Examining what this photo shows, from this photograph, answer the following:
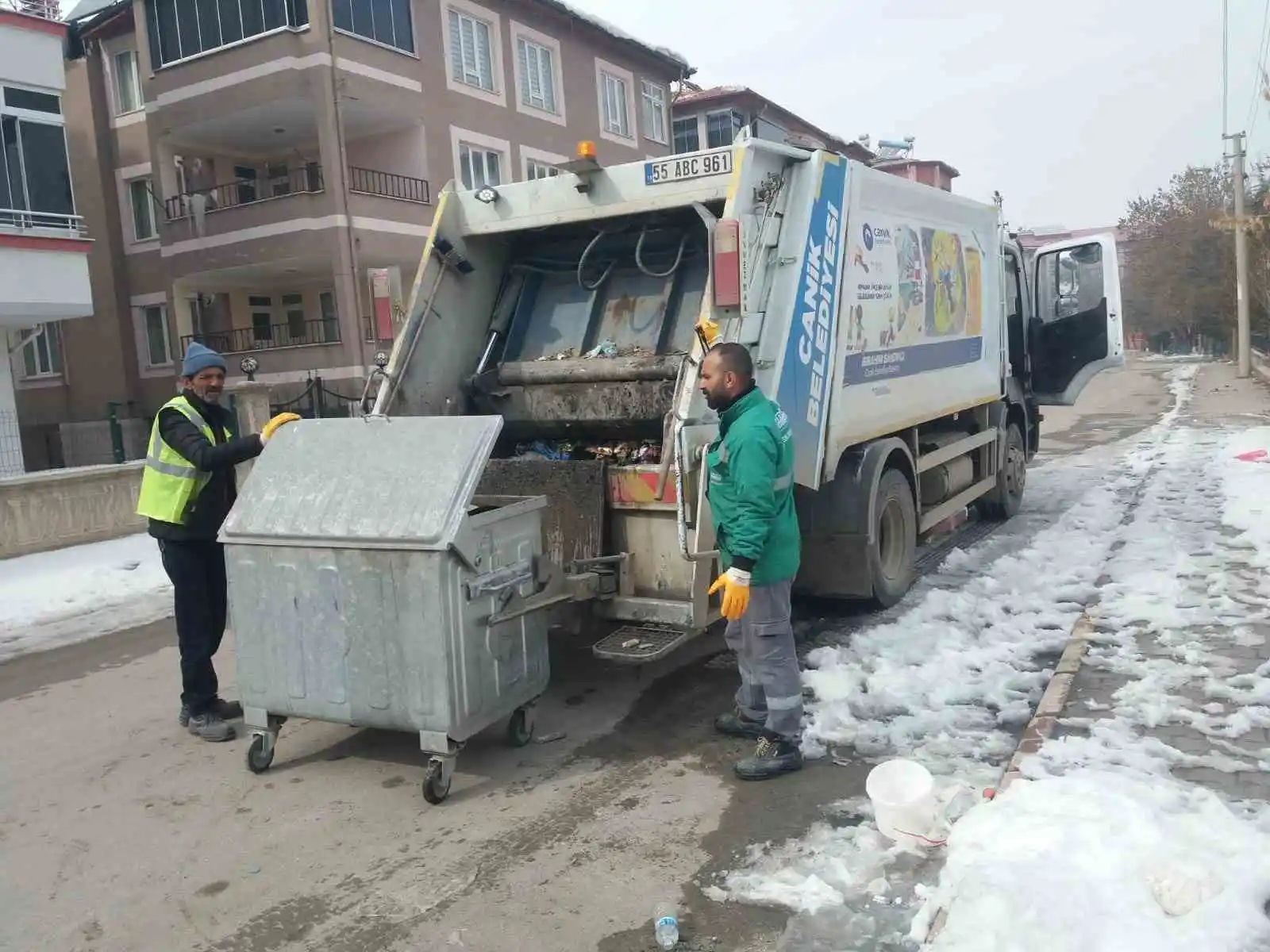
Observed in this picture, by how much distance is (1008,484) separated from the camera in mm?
9320

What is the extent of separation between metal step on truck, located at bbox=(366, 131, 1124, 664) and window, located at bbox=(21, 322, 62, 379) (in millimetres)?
19019

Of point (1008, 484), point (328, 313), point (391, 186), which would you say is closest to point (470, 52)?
point (391, 186)

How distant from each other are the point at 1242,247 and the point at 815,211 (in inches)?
1063

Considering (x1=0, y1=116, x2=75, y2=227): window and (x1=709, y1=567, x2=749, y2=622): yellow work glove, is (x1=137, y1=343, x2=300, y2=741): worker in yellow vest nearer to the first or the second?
(x1=709, y1=567, x2=749, y2=622): yellow work glove

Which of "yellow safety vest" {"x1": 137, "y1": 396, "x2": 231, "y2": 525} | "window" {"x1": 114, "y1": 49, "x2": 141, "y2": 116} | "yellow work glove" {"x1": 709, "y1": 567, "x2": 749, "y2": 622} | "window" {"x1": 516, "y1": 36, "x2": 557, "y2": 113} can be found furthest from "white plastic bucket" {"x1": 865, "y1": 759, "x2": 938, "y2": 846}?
"window" {"x1": 114, "y1": 49, "x2": 141, "y2": 116}

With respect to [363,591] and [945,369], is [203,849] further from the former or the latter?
[945,369]

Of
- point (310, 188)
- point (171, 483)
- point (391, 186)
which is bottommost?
point (171, 483)

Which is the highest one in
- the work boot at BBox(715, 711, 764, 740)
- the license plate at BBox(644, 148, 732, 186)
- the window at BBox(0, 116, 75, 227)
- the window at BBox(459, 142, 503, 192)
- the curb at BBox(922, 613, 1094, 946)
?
the window at BBox(459, 142, 503, 192)

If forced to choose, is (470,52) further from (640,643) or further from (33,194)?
(640,643)

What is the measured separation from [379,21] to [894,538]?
50.0 feet

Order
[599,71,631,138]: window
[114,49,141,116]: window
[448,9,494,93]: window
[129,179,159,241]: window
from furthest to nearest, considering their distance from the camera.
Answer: [599,71,631,138]: window, [129,179,159,241]: window, [114,49,141,116]: window, [448,9,494,93]: window

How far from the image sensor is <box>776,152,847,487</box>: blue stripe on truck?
16.8ft

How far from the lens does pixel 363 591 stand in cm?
393

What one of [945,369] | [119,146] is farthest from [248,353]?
[945,369]
